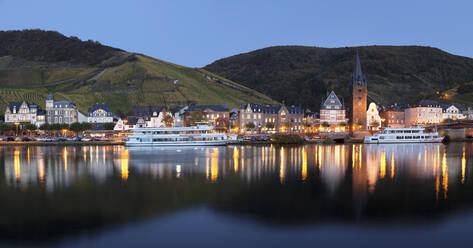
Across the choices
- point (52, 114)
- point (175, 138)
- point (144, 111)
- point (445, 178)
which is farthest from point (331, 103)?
point (445, 178)

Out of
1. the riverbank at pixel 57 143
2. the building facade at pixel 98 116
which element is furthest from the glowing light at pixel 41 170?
the building facade at pixel 98 116

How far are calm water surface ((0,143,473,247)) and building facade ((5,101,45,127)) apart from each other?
75.4 metres

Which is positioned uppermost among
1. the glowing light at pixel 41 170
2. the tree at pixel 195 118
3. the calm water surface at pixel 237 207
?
the tree at pixel 195 118

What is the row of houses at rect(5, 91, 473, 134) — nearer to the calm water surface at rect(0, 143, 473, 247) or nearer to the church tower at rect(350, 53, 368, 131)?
the church tower at rect(350, 53, 368, 131)

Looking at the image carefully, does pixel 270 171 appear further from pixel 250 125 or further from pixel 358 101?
pixel 358 101

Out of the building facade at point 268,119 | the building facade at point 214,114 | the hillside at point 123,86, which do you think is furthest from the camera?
the hillside at point 123,86

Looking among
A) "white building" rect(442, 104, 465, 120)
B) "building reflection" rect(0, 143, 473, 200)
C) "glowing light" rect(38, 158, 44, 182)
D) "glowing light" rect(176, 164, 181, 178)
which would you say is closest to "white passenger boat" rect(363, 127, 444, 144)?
"building reflection" rect(0, 143, 473, 200)

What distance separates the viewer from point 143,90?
14388cm

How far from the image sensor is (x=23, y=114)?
106 meters

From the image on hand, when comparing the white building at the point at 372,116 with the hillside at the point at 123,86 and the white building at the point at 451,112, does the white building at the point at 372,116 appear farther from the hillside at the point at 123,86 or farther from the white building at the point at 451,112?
the hillside at the point at 123,86

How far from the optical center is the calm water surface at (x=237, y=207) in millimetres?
17223

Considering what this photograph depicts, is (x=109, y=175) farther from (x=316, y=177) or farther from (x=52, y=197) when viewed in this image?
(x=316, y=177)

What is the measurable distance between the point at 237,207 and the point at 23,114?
99574 mm

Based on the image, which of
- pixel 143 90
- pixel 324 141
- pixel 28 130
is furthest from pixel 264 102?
pixel 28 130
